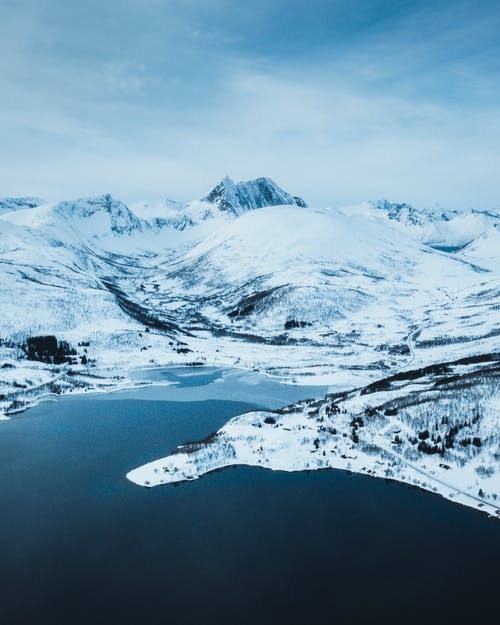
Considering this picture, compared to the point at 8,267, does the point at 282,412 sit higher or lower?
lower

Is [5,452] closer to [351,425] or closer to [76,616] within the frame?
[76,616]

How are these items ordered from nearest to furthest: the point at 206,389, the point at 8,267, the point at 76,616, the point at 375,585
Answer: the point at 76,616 → the point at 375,585 → the point at 206,389 → the point at 8,267

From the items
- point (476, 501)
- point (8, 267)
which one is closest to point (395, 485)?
point (476, 501)

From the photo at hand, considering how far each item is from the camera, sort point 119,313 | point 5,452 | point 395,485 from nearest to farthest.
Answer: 1. point 395,485
2. point 5,452
3. point 119,313

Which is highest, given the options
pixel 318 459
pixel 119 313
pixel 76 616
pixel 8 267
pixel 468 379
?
pixel 8 267

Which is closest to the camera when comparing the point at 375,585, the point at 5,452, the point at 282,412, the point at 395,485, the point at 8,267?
the point at 375,585

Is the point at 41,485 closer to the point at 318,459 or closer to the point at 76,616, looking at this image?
the point at 76,616

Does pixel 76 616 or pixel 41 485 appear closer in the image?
pixel 76 616

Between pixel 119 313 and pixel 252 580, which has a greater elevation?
pixel 119 313

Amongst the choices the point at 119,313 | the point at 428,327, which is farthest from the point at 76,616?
the point at 428,327
